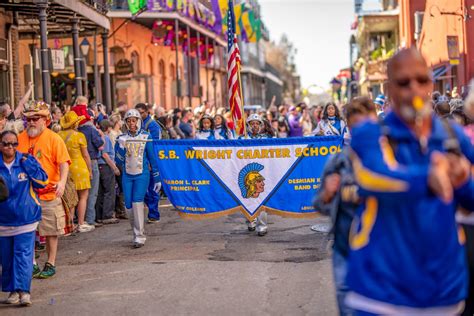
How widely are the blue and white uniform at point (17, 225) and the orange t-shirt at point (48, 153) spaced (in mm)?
1181

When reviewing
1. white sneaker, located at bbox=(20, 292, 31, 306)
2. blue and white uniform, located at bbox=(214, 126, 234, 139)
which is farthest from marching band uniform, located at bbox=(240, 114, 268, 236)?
white sneaker, located at bbox=(20, 292, 31, 306)

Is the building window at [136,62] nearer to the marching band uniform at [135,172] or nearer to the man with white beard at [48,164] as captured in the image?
the marching band uniform at [135,172]

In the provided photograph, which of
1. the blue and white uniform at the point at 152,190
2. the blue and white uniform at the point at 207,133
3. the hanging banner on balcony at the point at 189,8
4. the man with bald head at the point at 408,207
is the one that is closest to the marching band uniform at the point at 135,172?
the blue and white uniform at the point at 152,190

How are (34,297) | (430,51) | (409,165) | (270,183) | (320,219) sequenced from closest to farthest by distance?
(409,165), (34,297), (270,183), (320,219), (430,51)

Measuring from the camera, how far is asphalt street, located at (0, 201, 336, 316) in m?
8.31

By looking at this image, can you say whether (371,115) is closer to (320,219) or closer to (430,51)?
(320,219)

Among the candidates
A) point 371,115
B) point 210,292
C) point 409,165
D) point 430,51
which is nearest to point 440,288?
point 409,165

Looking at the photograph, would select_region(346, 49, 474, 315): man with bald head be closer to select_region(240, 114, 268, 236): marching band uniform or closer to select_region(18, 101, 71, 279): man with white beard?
select_region(18, 101, 71, 279): man with white beard

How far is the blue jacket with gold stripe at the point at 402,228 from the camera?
3.87 m

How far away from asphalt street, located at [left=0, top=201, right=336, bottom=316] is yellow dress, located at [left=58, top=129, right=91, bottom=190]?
Answer: 0.77 m

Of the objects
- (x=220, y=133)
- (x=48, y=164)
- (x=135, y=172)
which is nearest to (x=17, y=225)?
(x=48, y=164)

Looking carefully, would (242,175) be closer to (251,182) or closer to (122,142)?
(251,182)

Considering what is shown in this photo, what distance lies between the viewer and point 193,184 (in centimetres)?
1277

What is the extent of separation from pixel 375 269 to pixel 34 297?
228 inches
